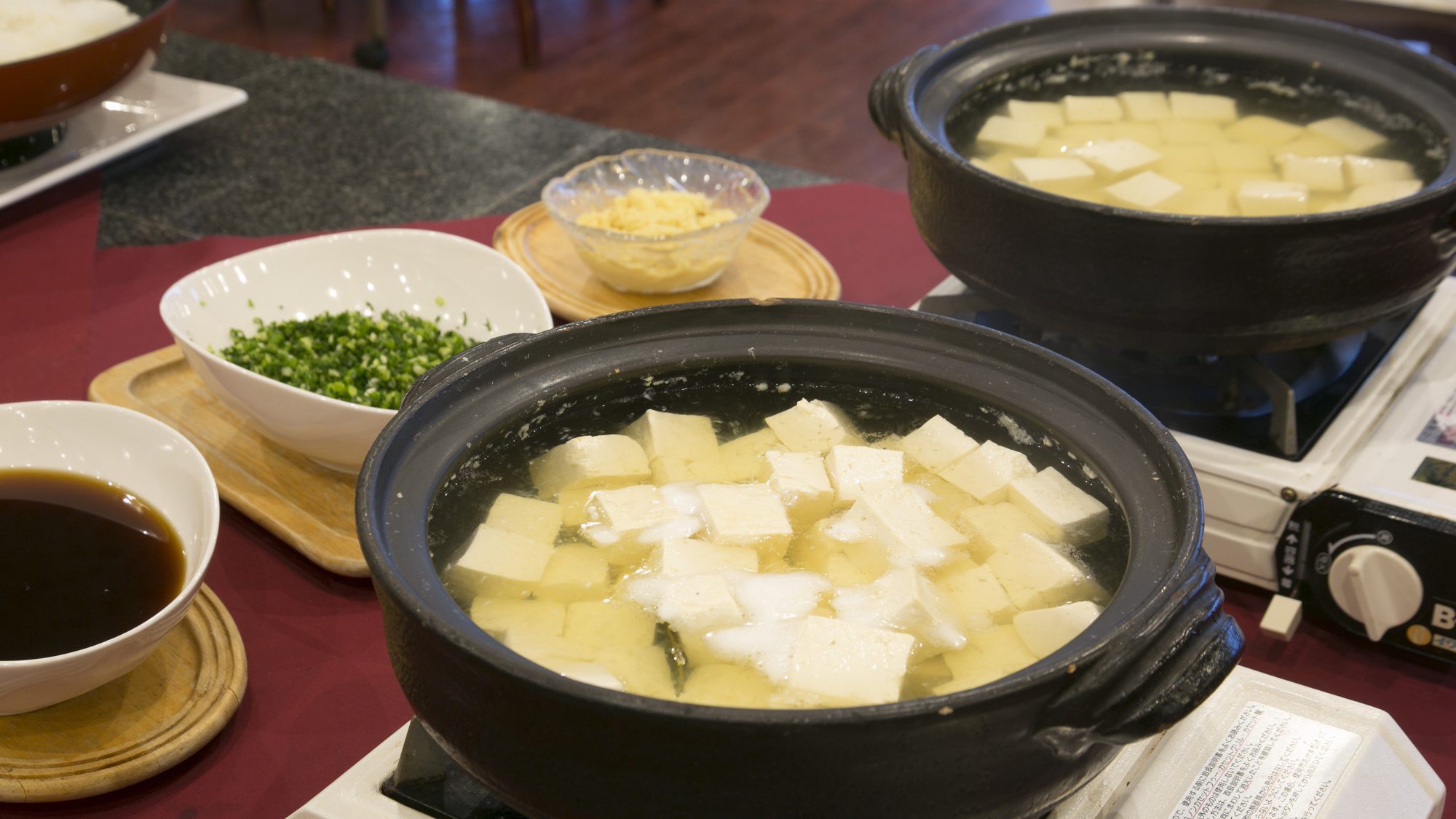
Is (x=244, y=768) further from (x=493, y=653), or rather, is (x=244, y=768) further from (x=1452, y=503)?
(x=1452, y=503)

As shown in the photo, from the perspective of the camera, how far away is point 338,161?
2367mm

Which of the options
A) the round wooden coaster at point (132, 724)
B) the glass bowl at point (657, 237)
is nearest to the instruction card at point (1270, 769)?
the round wooden coaster at point (132, 724)

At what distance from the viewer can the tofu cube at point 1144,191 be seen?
59.1 inches

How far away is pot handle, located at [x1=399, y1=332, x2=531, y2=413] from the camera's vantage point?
95 centimetres

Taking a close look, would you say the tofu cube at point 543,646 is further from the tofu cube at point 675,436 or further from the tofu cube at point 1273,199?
the tofu cube at point 1273,199

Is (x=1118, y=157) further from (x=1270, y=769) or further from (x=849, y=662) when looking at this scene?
(x=849, y=662)

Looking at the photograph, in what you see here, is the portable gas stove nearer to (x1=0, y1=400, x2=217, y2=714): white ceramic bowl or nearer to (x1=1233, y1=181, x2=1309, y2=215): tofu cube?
(x1=1233, y1=181, x2=1309, y2=215): tofu cube

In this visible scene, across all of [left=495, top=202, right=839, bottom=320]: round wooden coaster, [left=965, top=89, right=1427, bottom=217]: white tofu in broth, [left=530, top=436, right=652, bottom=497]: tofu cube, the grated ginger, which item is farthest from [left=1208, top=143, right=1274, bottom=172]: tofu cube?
[left=530, top=436, right=652, bottom=497]: tofu cube

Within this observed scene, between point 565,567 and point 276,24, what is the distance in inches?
195

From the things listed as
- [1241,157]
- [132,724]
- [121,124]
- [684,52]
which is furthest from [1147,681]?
[684,52]

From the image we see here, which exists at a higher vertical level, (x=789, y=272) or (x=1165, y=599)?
(x=1165, y=599)

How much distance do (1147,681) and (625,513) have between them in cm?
42

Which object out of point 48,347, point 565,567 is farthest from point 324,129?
point 565,567

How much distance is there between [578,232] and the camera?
5.91ft
